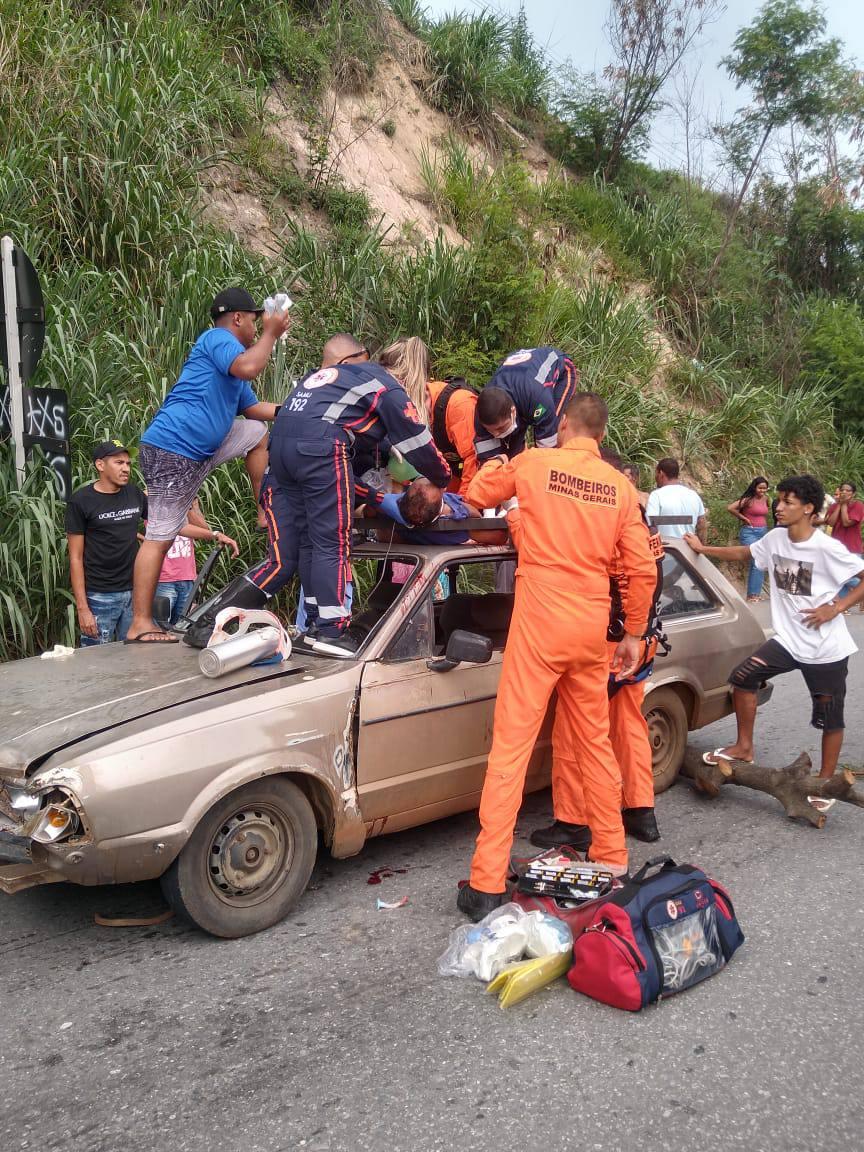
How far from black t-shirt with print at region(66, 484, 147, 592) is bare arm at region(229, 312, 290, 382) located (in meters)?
1.41

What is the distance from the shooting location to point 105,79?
9094 mm

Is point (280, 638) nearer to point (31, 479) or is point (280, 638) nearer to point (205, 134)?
point (31, 479)

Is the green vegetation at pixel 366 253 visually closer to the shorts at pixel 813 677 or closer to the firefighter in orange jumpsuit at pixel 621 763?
the firefighter in orange jumpsuit at pixel 621 763

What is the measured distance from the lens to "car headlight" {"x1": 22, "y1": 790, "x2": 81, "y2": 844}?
123 inches

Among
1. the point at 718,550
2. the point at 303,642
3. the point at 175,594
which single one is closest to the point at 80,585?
the point at 175,594

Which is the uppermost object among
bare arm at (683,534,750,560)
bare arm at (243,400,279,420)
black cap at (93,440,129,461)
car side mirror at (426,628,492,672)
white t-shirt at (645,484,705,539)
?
bare arm at (243,400,279,420)

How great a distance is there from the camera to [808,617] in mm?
5020

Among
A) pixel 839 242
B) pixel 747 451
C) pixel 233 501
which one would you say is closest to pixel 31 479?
Answer: pixel 233 501

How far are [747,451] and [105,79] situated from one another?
9.68 metres

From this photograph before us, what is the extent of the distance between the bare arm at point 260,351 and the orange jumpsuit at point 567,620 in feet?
5.41

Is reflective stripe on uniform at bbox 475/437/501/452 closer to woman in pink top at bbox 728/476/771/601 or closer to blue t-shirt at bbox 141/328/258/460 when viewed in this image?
blue t-shirt at bbox 141/328/258/460

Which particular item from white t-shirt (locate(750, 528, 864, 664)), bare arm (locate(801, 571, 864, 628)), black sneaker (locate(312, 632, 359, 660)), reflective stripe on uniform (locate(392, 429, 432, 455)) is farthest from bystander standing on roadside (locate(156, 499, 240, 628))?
bare arm (locate(801, 571, 864, 628))

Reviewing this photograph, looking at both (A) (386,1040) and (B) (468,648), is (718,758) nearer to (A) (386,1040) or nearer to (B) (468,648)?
(B) (468,648)

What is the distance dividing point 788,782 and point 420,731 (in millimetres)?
2102
